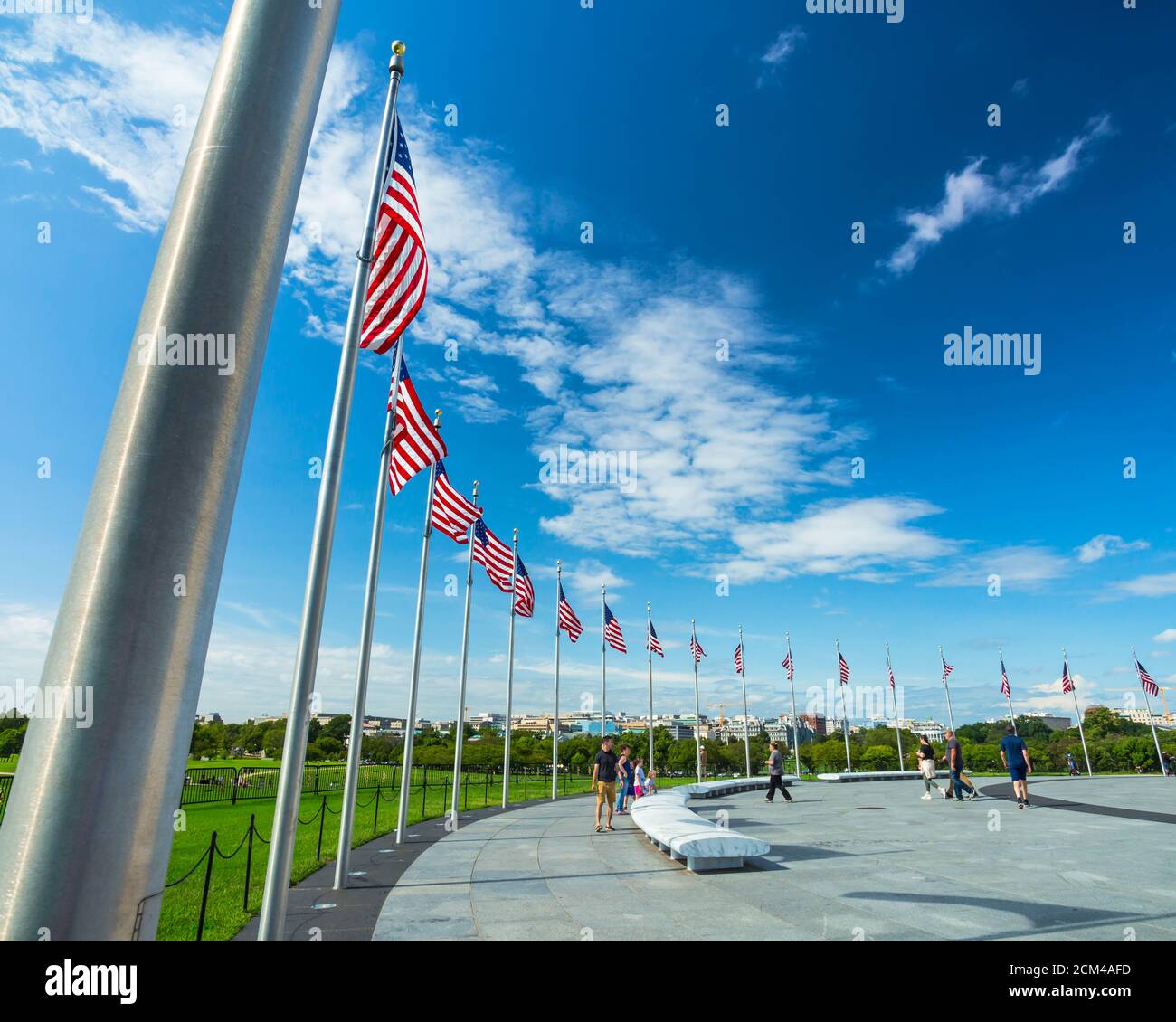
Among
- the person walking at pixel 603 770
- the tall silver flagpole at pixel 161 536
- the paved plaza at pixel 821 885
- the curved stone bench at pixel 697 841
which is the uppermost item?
the tall silver flagpole at pixel 161 536

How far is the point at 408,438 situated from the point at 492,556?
351 inches

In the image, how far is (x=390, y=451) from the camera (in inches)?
444

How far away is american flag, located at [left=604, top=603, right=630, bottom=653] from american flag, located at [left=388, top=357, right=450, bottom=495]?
718 inches

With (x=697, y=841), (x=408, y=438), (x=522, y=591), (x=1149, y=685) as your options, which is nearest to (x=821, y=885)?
(x=697, y=841)

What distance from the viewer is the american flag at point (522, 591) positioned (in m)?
23.4

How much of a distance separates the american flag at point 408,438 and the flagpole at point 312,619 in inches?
168

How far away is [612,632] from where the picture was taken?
30109mm

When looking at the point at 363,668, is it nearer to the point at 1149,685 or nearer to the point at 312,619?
the point at 312,619

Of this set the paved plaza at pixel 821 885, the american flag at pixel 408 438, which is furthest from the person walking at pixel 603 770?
the american flag at pixel 408 438

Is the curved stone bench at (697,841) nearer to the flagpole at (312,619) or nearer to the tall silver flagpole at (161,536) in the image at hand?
the flagpole at (312,619)

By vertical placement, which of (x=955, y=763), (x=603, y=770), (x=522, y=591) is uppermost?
(x=522, y=591)

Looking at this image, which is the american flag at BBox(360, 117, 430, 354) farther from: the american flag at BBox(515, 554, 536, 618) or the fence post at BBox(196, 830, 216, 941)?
the american flag at BBox(515, 554, 536, 618)
